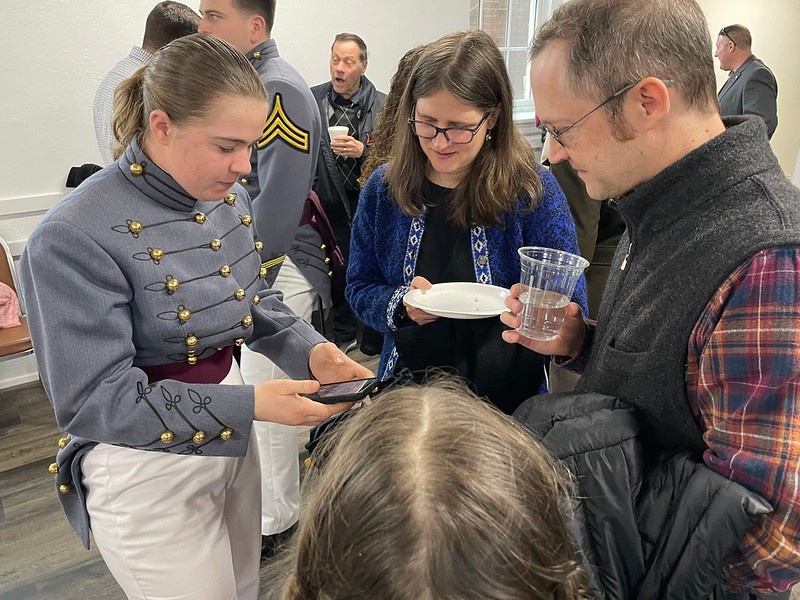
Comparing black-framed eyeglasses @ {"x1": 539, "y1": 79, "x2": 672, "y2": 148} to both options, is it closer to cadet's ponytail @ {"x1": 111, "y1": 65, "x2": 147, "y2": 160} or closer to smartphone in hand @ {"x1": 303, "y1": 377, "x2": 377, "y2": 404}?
smartphone in hand @ {"x1": 303, "y1": 377, "x2": 377, "y2": 404}

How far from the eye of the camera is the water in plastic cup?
118 centimetres

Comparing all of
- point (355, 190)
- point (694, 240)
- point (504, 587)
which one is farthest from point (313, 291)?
point (504, 587)

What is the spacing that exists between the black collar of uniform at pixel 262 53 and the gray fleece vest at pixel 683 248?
153cm

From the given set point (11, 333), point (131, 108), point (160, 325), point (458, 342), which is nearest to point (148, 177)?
point (131, 108)

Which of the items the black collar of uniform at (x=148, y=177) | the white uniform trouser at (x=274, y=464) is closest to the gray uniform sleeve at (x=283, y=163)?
the white uniform trouser at (x=274, y=464)

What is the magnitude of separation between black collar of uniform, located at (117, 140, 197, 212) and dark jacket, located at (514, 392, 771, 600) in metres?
0.81

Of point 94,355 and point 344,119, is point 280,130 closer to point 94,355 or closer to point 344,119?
point 94,355

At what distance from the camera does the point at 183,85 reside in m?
1.08

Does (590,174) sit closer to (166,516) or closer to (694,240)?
(694,240)

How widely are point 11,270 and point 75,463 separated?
244 centimetres

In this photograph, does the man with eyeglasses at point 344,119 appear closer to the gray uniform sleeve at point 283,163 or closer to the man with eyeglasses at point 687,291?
the gray uniform sleeve at point 283,163

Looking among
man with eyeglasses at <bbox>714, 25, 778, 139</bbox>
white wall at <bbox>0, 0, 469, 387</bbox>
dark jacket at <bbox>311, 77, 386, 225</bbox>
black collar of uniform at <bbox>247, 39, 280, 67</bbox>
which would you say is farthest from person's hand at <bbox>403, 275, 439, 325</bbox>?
man with eyeglasses at <bbox>714, 25, 778, 139</bbox>

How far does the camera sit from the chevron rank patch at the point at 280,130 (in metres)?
1.91

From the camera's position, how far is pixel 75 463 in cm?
117
